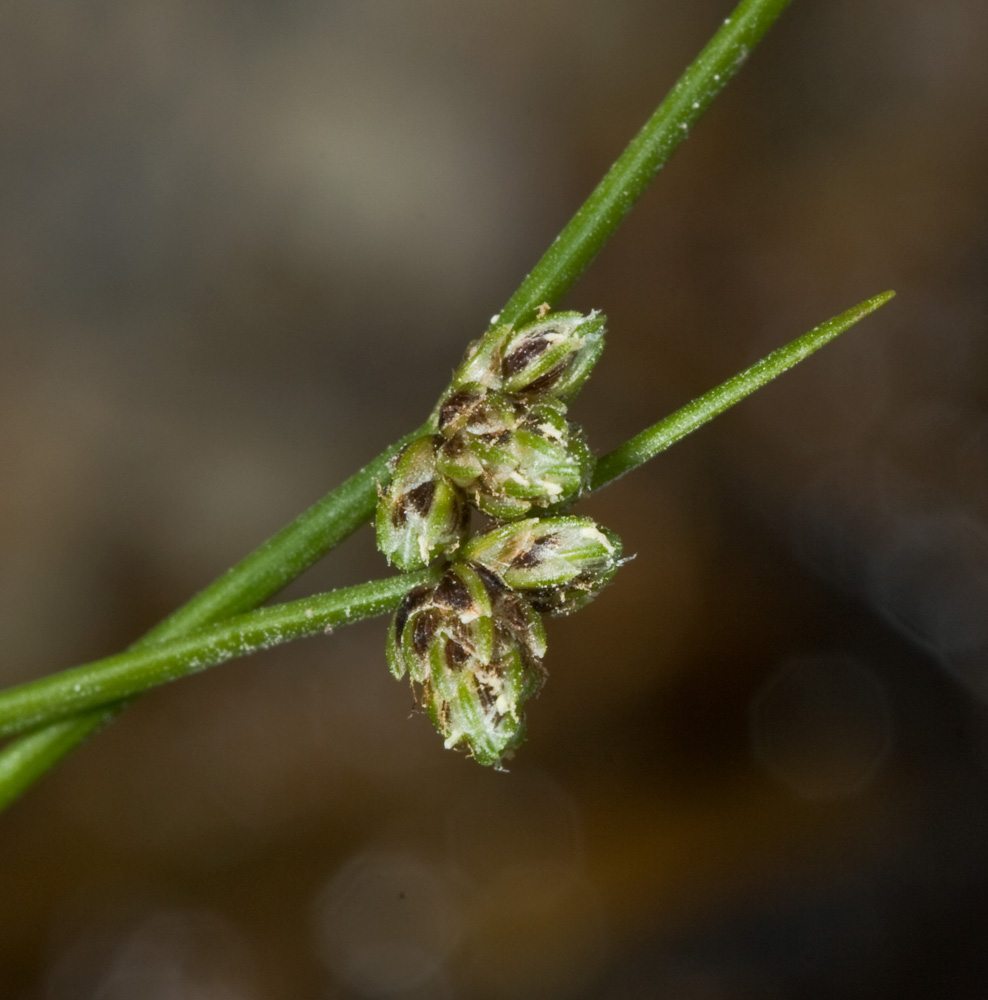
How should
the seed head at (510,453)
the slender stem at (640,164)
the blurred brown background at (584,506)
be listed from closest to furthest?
the seed head at (510,453) < the slender stem at (640,164) < the blurred brown background at (584,506)

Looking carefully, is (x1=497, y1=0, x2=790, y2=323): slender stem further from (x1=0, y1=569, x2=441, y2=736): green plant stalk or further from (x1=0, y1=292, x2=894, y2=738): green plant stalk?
(x1=0, y1=569, x2=441, y2=736): green plant stalk

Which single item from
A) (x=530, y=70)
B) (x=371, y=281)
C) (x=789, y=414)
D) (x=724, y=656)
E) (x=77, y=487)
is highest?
(x=530, y=70)

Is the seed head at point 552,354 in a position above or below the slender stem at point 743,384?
above

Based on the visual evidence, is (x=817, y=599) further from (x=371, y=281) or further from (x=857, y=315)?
(x=857, y=315)

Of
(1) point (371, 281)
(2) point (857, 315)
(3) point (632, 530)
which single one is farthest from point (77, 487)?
(2) point (857, 315)

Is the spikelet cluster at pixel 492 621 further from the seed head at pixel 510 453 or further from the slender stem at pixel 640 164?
the slender stem at pixel 640 164

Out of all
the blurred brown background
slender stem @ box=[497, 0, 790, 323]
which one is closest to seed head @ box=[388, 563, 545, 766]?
slender stem @ box=[497, 0, 790, 323]

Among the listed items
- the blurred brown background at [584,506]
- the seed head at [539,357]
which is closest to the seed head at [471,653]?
the seed head at [539,357]

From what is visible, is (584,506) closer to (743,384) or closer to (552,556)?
(552,556)
